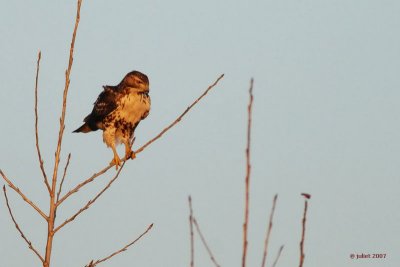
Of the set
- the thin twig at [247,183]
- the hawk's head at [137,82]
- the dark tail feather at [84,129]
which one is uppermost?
the hawk's head at [137,82]

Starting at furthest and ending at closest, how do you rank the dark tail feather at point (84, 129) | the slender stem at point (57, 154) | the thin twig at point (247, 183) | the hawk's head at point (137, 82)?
1. the dark tail feather at point (84, 129)
2. the hawk's head at point (137, 82)
3. the slender stem at point (57, 154)
4. the thin twig at point (247, 183)

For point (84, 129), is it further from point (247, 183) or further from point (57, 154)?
point (247, 183)

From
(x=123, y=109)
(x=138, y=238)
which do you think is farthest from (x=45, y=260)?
(x=123, y=109)

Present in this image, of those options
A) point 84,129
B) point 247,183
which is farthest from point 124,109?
point 247,183

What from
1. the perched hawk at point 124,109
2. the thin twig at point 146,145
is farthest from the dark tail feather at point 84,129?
the thin twig at point 146,145

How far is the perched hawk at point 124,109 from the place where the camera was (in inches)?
395

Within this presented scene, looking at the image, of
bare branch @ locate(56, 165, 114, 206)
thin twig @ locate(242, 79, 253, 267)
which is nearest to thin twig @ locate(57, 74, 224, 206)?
bare branch @ locate(56, 165, 114, 206)

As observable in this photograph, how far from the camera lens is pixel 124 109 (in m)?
10.1

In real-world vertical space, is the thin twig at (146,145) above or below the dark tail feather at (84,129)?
below

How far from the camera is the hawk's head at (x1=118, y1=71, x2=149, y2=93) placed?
10025mm

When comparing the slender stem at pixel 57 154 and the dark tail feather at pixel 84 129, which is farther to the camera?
the dark tail feather at pixel 84 129

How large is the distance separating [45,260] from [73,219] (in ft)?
1.66

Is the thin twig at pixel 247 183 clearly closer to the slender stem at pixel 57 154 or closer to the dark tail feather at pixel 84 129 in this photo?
the slender stem at pixel 57 154

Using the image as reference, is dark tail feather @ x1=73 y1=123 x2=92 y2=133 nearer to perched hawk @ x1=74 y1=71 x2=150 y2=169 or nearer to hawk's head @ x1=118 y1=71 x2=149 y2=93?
perched hawk @ x1=74 y1=71 x2=150 y2=169
